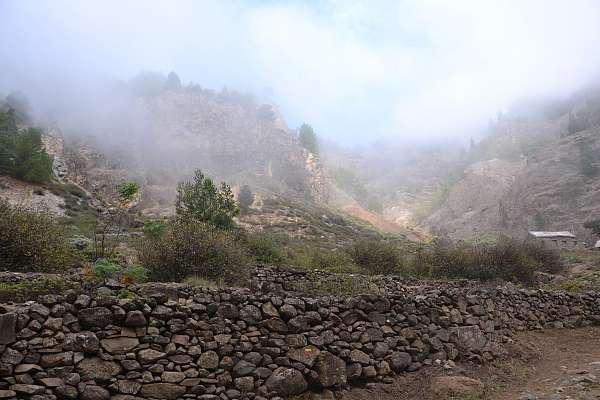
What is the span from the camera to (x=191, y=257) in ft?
42.5

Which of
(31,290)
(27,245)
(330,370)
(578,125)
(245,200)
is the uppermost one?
(578,125)

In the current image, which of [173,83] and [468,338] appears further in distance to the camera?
[173,83]

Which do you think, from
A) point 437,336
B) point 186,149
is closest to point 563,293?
point 437,336

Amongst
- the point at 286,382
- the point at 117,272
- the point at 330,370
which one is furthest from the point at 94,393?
the point at 117,272

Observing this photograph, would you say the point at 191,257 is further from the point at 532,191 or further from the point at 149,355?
the point at 532,191

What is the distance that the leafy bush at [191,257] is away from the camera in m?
12.6

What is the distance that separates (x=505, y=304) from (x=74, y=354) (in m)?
10.8

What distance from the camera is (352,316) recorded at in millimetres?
8539

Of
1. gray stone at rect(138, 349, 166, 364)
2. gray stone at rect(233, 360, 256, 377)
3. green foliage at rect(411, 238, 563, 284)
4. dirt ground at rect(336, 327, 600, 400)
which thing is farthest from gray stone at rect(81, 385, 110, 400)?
green foliage at rect(411, 238, 563, 284)

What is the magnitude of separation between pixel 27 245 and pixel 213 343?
8.88 m

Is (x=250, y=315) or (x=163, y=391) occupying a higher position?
(x=250, y=315)

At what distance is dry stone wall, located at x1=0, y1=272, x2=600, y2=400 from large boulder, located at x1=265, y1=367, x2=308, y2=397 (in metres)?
0.02

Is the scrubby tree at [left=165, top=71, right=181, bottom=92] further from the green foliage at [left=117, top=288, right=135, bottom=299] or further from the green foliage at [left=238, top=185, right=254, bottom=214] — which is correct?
the green foliage at [left=117, top=288, right=135, bottom=299]

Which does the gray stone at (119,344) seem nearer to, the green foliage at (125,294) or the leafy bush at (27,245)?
the green foliage at (125,294)
